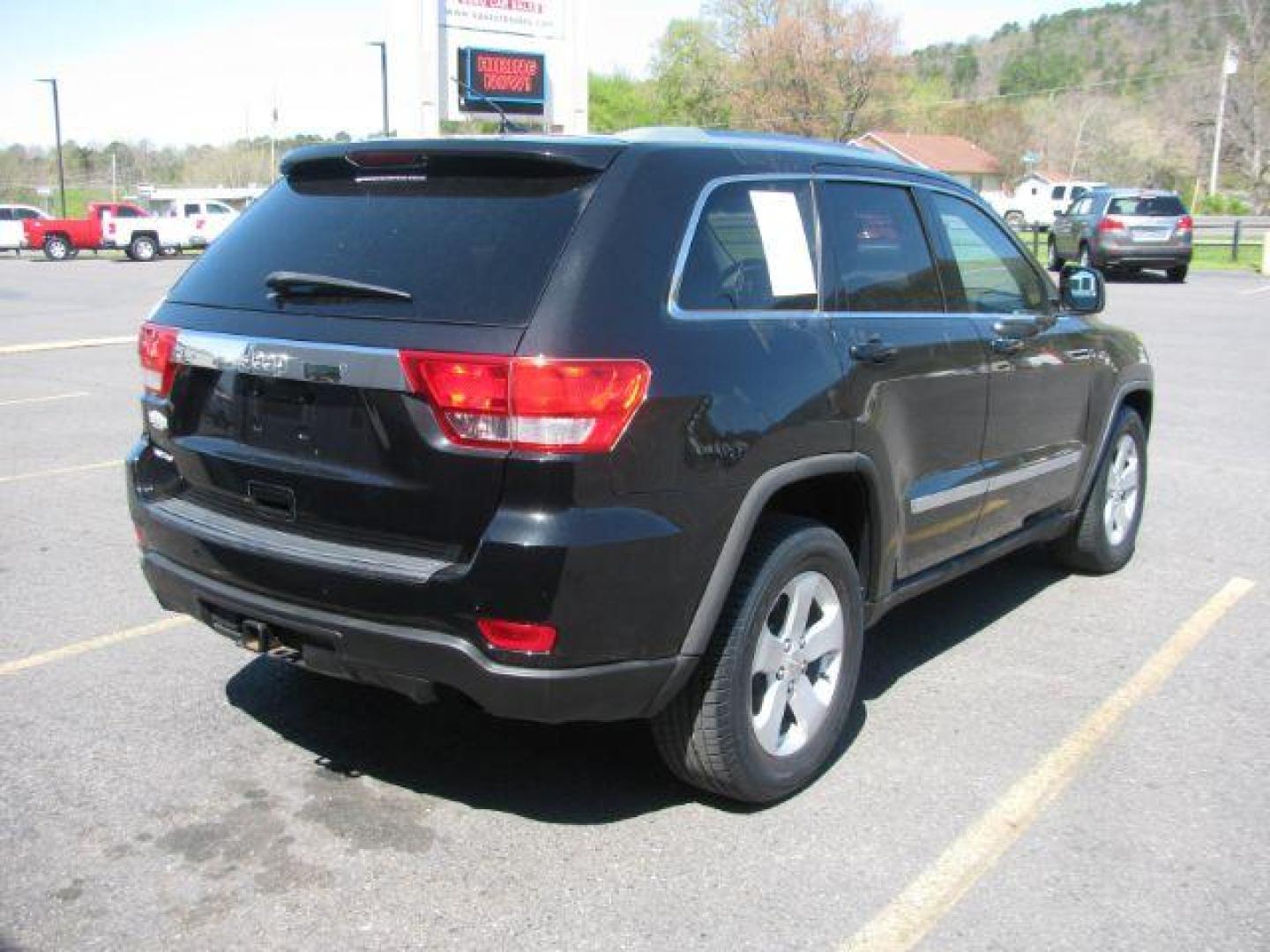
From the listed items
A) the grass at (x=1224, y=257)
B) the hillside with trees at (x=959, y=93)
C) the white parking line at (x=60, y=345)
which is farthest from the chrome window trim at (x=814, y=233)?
the hillside with trees at (x=959, y=93)

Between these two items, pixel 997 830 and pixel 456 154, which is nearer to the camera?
pixel 456 154

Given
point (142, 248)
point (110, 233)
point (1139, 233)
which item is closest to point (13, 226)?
point (110, 233)

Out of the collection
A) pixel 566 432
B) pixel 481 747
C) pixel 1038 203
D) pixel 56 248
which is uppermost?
pixel 1038 203

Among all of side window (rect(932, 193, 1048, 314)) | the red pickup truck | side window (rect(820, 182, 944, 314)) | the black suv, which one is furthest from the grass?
the black suv

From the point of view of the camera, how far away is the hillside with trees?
66.6 metres

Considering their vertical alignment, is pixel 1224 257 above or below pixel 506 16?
below

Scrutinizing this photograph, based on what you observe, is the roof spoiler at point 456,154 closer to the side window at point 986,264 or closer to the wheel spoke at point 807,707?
the wheel spoke at point 807,707

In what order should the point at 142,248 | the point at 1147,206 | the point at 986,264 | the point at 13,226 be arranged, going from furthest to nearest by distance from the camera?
1. the point at 13,226
2. the point at 142,248
3. the point at 1147,206
4. the point at 986,264

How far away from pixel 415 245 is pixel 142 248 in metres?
38.8

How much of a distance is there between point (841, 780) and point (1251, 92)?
72423 millimetres

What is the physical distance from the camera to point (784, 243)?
364cm

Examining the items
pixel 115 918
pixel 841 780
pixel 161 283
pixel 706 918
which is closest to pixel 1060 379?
pixel 841 780

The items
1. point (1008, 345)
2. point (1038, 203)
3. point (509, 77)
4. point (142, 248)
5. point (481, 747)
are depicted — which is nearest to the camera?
point (481, 747)

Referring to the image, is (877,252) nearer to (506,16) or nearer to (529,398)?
(529,398)
